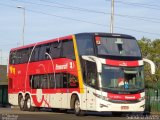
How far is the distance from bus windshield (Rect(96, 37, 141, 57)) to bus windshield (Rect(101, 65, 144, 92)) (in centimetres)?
83

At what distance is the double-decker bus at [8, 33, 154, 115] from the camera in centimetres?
2417

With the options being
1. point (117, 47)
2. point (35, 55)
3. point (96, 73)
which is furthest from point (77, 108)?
point (35, 55)

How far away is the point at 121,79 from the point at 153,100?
297 inches

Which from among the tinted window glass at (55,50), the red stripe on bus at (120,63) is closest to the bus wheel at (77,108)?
the red stripe on bus at (120,63)

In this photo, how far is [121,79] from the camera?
24328mm

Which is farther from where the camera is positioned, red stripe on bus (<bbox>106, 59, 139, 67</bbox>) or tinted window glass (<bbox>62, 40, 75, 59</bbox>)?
tinted window glass (<bbox>62, 40, 75, 59</bbox>)

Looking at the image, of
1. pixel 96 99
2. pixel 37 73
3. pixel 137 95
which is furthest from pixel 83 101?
pixel 37 73

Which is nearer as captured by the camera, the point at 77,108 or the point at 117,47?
the point at 117,47

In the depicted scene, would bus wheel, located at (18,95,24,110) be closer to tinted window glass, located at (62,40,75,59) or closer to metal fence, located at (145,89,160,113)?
tinted window glass, located at (62,40,75,59)

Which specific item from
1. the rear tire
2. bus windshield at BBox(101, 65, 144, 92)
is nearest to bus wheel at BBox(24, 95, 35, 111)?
the rear tire

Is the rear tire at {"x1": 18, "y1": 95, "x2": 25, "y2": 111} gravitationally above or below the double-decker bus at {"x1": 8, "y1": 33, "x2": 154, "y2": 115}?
below

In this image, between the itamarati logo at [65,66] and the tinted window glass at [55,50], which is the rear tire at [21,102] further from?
the itamarati logo at [65,66]

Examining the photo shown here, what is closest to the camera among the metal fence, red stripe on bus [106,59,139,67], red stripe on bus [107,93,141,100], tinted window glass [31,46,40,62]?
red stripe on bus [107,93,141,100]

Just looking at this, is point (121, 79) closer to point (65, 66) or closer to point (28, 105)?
point (65, 66)
